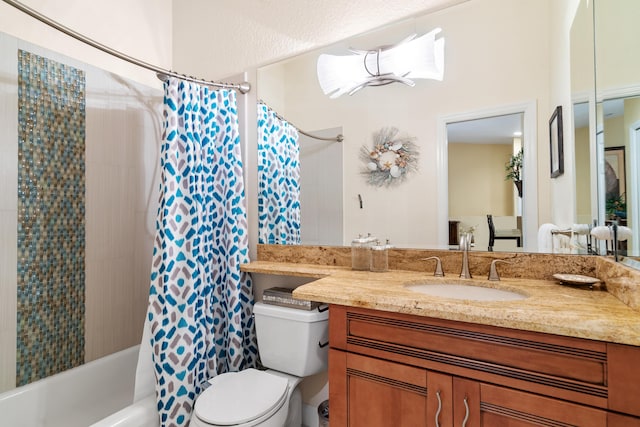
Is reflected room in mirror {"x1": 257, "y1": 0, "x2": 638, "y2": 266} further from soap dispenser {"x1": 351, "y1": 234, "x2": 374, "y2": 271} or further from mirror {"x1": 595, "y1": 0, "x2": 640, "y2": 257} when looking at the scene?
soap dispenser {"x1": 351, "y1": 234, "x2": 374, "y2": 271}

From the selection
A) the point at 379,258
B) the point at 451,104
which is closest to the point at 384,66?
the point at 451,104

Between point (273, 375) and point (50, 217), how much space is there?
1419 millimetres

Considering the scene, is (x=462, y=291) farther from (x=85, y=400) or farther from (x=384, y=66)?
(x=85, y=400)

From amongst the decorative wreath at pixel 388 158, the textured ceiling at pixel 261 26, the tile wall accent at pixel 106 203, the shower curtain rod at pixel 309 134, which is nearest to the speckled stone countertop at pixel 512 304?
the decorative wreath at pixel 388 158

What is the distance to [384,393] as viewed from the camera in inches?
40.9

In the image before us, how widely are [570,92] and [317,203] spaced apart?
1.24 m

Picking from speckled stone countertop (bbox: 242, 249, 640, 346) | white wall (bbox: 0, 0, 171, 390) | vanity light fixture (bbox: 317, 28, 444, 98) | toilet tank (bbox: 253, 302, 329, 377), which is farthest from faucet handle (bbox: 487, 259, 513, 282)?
white wall (bbox: 0, 0, 171, 390)

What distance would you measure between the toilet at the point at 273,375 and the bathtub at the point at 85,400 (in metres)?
0.32

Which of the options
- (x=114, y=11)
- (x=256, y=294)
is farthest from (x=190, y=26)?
(x=256, y=294)

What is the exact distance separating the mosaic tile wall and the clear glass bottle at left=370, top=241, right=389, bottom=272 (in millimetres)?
1634

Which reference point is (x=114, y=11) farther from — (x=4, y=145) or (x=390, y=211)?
(x=390, y=211)

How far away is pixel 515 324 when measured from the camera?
33.3 inches

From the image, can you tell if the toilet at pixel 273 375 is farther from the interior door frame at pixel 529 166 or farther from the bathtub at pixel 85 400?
the interior door frame at pixel 529 166

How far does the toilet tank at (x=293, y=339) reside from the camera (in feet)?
4.81
